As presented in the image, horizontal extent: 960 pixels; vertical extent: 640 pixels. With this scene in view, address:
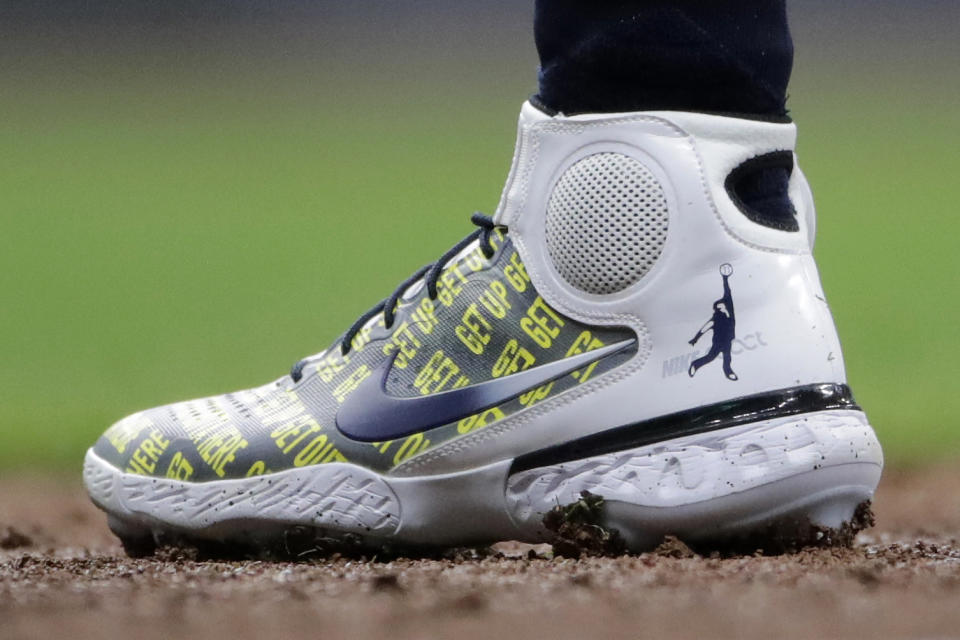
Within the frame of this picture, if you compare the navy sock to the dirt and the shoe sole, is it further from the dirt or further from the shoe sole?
the dirt

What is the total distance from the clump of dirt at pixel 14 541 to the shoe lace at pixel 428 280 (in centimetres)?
60

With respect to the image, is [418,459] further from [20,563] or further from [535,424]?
[20,563]

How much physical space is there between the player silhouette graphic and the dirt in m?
0.21

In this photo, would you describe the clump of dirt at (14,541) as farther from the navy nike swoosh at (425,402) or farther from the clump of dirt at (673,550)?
the clump of dirt at (673,550)

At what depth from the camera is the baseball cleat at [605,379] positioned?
1649 millimetres

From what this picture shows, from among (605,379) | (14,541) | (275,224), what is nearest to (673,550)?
(605,379)

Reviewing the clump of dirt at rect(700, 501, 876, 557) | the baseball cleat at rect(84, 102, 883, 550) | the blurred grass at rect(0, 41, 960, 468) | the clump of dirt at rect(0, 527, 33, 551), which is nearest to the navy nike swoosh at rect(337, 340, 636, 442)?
the baseball cleat at rect(84, 102, 883, 550)

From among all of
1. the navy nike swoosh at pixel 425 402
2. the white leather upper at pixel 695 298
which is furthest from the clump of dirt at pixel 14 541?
the white leather upper at pixel 695 298

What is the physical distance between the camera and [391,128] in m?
19.5

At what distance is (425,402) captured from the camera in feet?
5.91

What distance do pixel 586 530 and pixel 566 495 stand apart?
48mm

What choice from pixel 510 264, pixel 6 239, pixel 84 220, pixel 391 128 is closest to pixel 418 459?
pixel 510 264

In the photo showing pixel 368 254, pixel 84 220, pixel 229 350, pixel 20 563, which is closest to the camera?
pixel 20 563

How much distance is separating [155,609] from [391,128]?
18.3 metres
